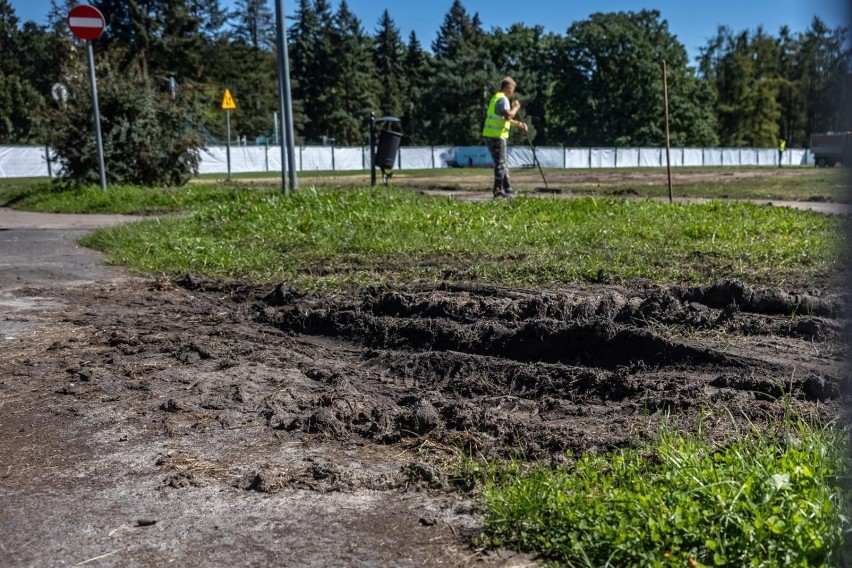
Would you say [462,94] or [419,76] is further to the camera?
[419,76]

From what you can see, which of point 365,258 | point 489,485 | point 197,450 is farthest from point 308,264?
point 489,485

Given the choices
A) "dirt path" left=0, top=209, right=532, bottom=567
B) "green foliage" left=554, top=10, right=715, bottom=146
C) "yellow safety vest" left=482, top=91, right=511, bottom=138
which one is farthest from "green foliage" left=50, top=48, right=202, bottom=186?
"green foliage" left=554, top=10, right=715, bottom=146

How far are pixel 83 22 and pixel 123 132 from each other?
2877mm

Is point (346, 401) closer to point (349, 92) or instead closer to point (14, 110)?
point (14, 110)

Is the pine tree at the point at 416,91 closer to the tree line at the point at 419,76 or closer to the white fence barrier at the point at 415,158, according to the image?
the tree line at the point at 419,76

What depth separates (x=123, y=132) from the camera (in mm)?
18422

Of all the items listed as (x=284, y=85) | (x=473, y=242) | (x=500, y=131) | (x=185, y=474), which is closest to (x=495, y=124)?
(x=500, y=131)

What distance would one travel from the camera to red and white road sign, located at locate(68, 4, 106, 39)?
52.5 feet

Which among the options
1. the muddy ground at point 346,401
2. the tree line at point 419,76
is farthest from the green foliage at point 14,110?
the muddy ground at point 346,401

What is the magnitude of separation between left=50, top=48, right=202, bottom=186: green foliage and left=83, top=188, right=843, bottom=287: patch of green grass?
6.96 meters

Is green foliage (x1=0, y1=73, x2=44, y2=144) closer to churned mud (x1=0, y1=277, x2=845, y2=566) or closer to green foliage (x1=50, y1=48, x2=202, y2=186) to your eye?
green foliage (x1=50, y1=48, x2=202, y2=186)

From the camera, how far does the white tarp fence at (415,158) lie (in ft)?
147

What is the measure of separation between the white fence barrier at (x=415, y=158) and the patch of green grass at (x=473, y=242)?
3107cm

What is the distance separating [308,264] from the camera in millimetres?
8320
